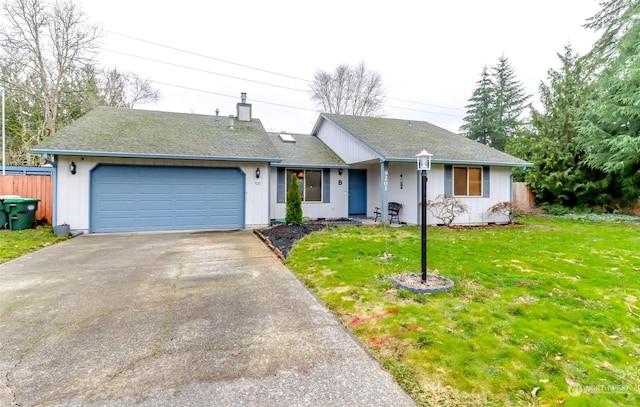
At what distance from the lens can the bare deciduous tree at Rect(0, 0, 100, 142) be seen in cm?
1406

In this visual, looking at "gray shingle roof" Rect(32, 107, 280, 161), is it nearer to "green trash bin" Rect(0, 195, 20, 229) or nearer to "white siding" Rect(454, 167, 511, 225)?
"green trash bin" Rect(0, 195, 20, 229)

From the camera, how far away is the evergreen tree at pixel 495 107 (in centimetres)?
2658

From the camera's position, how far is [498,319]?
3129mm

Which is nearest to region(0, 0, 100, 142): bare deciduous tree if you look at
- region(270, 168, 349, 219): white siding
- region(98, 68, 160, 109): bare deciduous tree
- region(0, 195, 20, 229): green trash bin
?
region(98, 68, 160, 109): bare deciduous tree

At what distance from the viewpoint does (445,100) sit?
82.8 ft

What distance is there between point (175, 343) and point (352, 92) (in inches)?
936

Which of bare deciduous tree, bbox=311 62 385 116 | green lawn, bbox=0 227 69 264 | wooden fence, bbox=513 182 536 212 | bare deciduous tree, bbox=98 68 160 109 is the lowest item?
green lawn, bbox=0 227 69 264

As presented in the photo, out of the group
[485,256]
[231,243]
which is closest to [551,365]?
[485,256]

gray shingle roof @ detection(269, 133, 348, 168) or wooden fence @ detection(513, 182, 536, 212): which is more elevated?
gray shingle roof @ detection(269, 133, 348, 168)

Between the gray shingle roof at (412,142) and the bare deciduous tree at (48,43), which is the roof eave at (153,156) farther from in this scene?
the bare deciduous tree at (48,43)

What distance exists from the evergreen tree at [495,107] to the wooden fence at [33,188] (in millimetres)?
28655

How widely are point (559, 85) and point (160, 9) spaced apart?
60.9 ft

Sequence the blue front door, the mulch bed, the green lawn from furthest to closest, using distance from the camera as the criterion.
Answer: the blue front door < the mulch bed < the green lawn

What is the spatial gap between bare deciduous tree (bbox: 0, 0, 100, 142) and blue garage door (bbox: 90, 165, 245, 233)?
35.4ft
